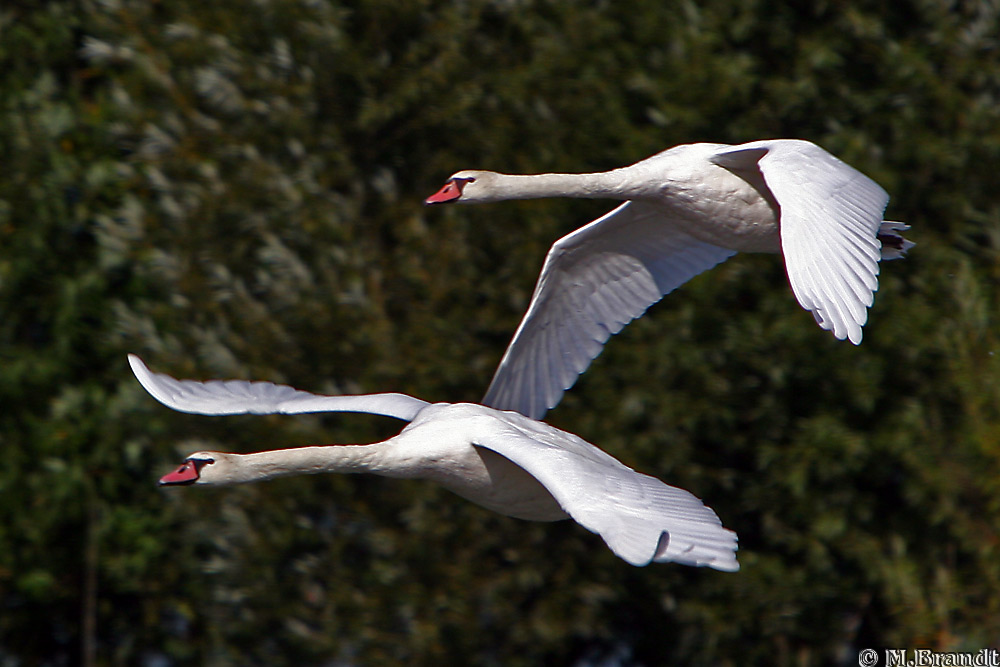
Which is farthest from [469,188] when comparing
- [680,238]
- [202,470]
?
[202,470]

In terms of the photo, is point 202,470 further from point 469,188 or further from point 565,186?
point 565,186

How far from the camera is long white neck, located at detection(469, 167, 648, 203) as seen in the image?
645 cm

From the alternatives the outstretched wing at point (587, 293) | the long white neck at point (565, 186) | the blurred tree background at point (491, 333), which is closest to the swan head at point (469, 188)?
the long white neck at point (565, 186)

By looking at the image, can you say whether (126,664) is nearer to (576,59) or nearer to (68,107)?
(68,107)

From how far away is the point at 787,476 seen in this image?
858cm

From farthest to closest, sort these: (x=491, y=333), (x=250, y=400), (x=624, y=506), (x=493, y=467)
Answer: (x=491, y=333), (x=250, y=400), (x=493, y=467), (x=624, y=506)

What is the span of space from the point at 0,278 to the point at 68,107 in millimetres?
1146

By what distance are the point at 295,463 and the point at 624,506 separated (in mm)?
1680

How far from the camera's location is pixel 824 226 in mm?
5512

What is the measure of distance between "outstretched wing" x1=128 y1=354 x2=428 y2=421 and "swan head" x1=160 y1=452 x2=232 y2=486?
0.19 metres

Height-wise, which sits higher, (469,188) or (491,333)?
(469,188)

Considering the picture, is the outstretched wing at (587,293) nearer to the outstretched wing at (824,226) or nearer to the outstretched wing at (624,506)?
the outstretched wing at (824,226)

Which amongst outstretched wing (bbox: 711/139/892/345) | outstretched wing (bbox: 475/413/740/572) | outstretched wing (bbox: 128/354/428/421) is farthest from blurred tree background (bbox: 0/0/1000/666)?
outstretched wing (bbox: 475/413/740/572)

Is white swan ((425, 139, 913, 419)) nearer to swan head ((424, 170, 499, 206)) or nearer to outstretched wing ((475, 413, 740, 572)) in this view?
swan head ((424, 170, 499, 206))
